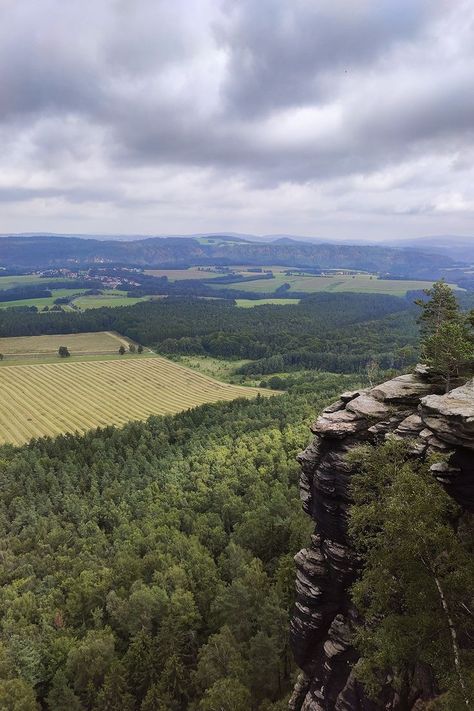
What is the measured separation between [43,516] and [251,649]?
197 ft

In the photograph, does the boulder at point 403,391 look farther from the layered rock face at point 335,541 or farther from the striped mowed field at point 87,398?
the striped mowed field at point 87,398

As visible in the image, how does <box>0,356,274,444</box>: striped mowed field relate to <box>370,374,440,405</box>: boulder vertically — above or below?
below

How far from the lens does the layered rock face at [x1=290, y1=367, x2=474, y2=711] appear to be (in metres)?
29.6

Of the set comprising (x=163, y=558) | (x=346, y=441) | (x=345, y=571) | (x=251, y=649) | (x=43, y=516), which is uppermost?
(x=346, y=441)

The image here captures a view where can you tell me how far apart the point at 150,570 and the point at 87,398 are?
110m

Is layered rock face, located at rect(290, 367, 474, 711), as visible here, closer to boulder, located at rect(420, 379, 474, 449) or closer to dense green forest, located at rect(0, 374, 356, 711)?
boulder, located at rect(420, 379, 474, 449)

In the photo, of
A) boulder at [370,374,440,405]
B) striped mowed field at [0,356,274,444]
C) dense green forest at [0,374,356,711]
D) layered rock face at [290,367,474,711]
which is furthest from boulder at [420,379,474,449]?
striped mowed field at [0,356,274,444]

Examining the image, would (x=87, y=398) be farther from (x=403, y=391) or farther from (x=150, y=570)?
(x=403, y=391)

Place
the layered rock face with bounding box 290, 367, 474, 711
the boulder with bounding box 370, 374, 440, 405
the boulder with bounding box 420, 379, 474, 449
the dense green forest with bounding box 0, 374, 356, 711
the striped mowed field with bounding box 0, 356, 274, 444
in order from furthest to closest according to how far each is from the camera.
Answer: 1. the striped mowed field with bounding box 0, 356, 274, 444
2. the dense green forest with bounding box 0, 374, 356, 711
3. the boulder with bounding box 370, 374, 440, 405
4. the layered rock face with bounding box 290, 367, 474, 711
5. the boulder with bounding box 420, 379, 474, 449

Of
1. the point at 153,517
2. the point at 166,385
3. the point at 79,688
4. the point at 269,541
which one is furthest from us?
the point at 166,385

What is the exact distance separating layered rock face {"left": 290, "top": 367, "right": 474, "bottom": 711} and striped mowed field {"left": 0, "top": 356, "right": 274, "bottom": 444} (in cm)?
11423

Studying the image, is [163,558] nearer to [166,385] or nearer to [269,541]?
[269,541]

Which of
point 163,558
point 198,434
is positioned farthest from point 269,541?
point 198,434

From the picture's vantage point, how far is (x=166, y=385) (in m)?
187
